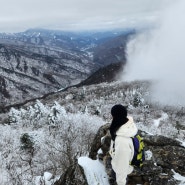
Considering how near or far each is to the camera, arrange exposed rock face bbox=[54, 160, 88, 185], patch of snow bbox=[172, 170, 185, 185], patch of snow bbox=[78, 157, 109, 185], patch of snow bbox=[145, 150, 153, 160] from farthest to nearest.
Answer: patch of snow bbox=[145, 150, 153, 160]
exposed rock face bbox=[54, 160, 88, 185]
patch of snow bbox=[78, 157, 109, 185]
patch of snow bbox=[172, 170, 185, 185]

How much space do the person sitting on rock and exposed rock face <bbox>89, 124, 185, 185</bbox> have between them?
2.29m

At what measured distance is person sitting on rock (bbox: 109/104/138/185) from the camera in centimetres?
685

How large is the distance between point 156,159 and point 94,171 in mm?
2103

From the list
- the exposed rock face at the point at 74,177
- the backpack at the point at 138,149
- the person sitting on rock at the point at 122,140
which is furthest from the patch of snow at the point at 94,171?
the person sitting on rock at the point at 122,140

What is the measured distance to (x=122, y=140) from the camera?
270 inches

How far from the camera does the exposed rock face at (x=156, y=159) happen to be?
30.7 ft

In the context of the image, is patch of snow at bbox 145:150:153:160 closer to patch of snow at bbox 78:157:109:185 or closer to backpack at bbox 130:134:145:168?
patch of snow at bbox 78:157:109:185

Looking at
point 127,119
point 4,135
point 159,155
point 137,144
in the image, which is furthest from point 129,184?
point 4,135

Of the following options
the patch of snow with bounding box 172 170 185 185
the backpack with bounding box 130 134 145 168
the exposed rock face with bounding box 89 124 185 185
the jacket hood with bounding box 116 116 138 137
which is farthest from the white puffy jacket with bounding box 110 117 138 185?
the patch of snow with bounding box 172 170 185 185

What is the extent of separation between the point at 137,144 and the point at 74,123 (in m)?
57.3

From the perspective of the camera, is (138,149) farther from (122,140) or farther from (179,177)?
(179,177)

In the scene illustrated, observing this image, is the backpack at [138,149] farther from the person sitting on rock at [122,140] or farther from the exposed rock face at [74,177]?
the exposed rock face at [74,177]

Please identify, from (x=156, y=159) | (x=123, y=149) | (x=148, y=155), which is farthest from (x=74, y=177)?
(x=123, y=149)

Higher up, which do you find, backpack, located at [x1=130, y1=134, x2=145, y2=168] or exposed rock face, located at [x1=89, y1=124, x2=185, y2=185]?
backpack, located at [x1=130, y1=134, x2=145, y2=168]
